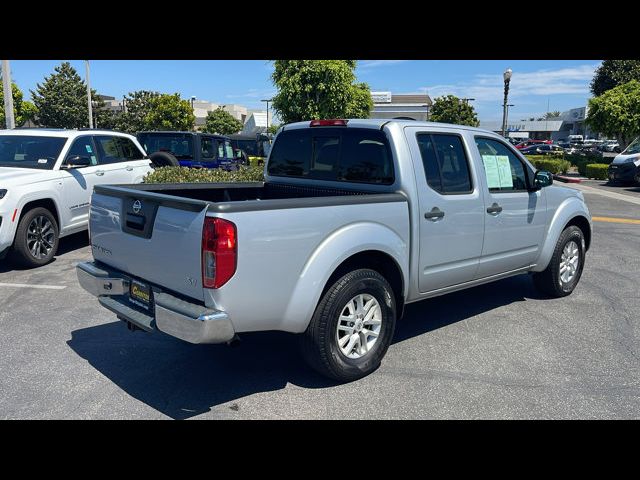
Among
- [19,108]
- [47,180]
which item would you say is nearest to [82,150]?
[47,180]

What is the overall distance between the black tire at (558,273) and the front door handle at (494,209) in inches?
53.6

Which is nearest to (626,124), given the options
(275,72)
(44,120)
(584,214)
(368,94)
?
(368,94)

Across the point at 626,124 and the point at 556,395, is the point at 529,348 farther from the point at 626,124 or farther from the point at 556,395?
the point at 626,124

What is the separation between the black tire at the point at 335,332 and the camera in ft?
12.5

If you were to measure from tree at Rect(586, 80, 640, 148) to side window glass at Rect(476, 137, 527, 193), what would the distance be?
2288cm

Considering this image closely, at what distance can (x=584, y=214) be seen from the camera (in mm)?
6480

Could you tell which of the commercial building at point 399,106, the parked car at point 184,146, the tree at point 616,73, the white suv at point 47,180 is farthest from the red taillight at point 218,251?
the tree at point 616,73

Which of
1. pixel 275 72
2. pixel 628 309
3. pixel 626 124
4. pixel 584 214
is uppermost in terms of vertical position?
pixel 275 72

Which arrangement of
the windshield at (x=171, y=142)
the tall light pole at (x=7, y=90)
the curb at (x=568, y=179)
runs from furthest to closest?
the curb at (x=568, y=179) < the windshield at (x=171, y=142) < the tall light pole at (x=7, y=90)

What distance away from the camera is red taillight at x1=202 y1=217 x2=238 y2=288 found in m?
3.23

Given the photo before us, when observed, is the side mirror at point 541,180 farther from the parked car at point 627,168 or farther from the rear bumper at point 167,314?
the parked car at point 627,168

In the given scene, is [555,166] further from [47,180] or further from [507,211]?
[47,180]

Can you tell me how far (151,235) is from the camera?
370 centimetres
